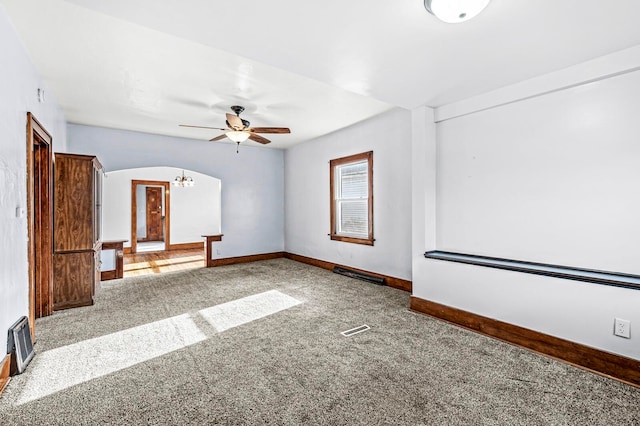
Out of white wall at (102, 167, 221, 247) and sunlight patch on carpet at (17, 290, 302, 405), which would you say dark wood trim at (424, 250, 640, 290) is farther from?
white wall at (102, 167, 221, 247)

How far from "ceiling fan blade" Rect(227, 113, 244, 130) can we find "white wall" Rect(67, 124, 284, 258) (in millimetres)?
2535

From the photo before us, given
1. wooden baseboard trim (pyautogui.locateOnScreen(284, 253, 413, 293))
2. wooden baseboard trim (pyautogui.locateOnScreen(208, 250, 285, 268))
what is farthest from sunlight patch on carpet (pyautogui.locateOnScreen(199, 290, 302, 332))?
wooden baseboard trim (pyautogui.locateOnScreen(208, 250, 285, 268))

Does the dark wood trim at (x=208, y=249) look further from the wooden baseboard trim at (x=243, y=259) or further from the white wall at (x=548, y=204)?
the white wall at (x=548, y=204)

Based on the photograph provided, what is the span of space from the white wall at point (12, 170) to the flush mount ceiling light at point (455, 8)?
2894 millimetres

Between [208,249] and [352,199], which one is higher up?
[352,199]

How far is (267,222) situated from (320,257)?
1.69m

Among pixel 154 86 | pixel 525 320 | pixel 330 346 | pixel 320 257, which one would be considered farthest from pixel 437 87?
pixel 320 257

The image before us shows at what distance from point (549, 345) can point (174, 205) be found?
9260mm

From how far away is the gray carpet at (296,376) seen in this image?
1.79 meters

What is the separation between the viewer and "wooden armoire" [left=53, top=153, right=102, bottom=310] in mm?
3664

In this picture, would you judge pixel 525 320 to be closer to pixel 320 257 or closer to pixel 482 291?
pixel 482 291

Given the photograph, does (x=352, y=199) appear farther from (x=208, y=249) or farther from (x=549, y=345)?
(x=549, y=345)

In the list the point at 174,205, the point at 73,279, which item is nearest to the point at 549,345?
the point at 73,279

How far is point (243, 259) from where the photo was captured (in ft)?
22.0
